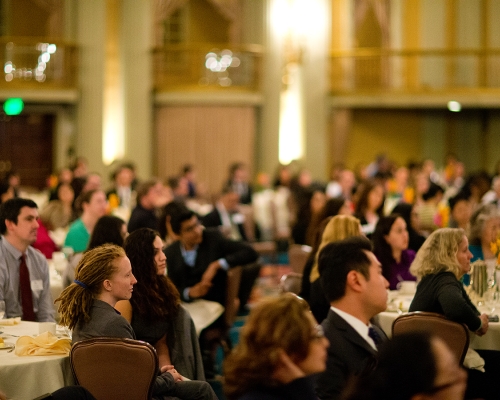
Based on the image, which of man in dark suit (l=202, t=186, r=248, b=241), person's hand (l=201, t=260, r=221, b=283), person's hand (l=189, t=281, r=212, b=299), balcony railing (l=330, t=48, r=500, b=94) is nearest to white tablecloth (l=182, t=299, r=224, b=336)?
person's hand (l=189, t=281, r=212, b=299)

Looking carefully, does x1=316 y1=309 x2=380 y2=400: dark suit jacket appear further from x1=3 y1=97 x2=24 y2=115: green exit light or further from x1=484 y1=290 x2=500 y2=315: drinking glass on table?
x1=3 y1=97 x2=24 y2=115: green exit light

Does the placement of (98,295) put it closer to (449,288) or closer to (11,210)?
(11,210)

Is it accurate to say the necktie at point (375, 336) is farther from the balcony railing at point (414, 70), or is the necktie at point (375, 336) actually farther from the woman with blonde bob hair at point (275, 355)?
the balcony railing at point (414, 70)

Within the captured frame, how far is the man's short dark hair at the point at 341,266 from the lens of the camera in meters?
3.15

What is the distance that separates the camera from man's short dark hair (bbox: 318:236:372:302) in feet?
10.3

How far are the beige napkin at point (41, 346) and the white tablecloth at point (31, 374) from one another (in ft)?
0.12

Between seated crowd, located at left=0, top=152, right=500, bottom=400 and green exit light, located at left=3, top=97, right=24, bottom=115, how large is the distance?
6.91 metres

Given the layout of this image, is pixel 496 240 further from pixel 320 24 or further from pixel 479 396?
pixel 320 24

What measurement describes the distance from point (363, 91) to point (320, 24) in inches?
61.7

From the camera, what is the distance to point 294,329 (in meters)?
2.31

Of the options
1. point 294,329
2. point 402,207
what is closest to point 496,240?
point 402,207

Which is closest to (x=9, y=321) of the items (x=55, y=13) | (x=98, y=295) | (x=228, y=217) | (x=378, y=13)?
(x=98, y=295)

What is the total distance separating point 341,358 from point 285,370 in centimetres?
75

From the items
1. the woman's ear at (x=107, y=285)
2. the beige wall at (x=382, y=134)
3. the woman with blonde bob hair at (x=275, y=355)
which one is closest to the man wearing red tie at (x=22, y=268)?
the woman's ear at (x=107, y=285)
